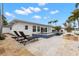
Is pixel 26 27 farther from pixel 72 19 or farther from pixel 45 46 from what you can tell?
pixel 72 19

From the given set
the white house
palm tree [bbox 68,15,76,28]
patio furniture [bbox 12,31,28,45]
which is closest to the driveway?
patio furniture [bbox 12,31,28,45]

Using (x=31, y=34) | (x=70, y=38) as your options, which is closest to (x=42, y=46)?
(x=31, y=34)

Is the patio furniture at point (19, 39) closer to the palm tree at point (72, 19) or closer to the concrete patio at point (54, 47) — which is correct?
the concrete patio at point (54, 47)

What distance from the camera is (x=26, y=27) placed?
15.0ft

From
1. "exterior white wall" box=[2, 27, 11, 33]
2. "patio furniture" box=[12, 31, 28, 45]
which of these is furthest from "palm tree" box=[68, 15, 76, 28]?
"exterior white wall" box=[2, 27, 11, 33]

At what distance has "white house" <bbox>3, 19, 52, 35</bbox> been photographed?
4.45 metres

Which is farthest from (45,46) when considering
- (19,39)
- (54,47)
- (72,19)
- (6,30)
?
(6,30)

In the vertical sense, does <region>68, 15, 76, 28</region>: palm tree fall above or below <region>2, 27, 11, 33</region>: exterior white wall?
above

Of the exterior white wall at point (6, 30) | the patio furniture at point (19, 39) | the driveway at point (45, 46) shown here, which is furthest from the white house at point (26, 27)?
the driveway at point (45, 46)

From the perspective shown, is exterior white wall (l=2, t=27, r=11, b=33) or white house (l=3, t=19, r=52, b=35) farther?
white house (l=3, t=19, r=52, b=35)

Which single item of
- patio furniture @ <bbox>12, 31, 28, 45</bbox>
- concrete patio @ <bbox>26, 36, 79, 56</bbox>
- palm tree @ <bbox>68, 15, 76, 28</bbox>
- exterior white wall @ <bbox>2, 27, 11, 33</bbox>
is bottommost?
concrete patio @ <bbox>26, 36, 79, 56</bbox>

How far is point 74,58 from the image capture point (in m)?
4.20

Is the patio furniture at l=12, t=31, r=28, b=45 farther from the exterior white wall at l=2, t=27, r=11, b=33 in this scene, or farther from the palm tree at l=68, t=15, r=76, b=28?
the palm tree at l=68, t=15, r=76, b=28

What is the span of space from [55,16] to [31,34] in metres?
0.86
